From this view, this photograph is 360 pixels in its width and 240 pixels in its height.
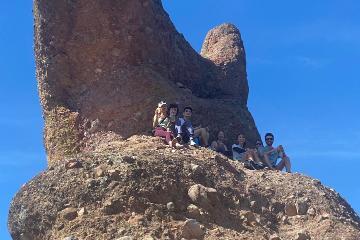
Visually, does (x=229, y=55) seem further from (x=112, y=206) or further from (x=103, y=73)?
(x=112, y=206)

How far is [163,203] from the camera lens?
13.2 metres

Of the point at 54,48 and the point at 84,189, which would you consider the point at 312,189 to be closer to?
the point at 84,189

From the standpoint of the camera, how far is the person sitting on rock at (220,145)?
17422 millimetres

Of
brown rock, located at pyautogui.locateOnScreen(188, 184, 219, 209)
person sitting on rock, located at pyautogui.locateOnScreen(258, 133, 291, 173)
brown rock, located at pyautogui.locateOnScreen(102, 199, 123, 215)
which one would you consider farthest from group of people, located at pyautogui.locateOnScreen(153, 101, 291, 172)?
brown rock, located at pyautogui.locateOnScreen(102, 199, 123, 215)

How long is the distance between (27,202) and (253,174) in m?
4.78

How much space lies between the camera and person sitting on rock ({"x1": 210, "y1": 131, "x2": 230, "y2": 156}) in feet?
57.2

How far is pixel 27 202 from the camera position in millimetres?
13570

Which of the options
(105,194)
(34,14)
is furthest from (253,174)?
(34,14)

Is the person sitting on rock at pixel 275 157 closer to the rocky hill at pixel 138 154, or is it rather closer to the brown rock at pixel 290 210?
the rocky hill at pixel 138 154

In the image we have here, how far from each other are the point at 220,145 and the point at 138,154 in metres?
4.00

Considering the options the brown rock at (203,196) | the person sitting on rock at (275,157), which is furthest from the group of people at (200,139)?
the brown rock at (203,196)

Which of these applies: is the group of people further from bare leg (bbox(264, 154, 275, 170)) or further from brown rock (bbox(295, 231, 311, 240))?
brown rock (bbox(295, 231, 311, 240))

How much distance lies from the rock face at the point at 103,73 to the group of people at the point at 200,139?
3.87ft


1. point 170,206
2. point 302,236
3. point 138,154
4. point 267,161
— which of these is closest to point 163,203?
point 170,206
